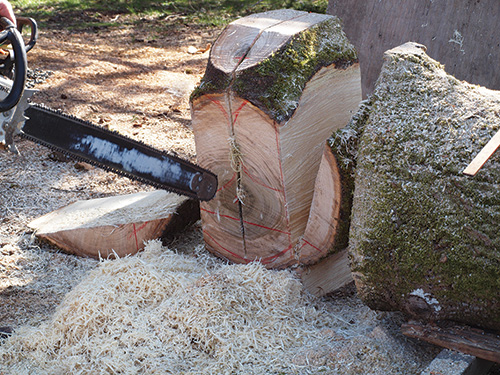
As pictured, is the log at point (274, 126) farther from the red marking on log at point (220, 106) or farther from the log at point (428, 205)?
the log at point (428, 205)

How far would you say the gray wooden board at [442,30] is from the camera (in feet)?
13.9

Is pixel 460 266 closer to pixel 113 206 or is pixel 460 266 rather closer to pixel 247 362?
pixel 247 362

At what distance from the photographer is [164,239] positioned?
3367 millimetres

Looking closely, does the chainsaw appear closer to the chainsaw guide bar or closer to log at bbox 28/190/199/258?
the chainsaw guide bar

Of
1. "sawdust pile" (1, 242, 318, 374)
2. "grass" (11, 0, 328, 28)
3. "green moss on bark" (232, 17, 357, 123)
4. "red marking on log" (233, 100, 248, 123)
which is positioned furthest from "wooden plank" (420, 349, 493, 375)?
"grass" (11, 0, 328, 28)

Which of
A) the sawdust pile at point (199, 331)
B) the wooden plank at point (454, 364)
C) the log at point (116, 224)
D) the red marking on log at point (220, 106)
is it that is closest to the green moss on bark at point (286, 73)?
the red marking on log at point (220, 106)

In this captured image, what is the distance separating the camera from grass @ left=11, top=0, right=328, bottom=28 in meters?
8.33

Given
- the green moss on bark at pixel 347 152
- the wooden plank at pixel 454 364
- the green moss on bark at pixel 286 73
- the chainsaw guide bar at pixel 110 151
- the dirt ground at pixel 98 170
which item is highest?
the green moss on bark at pixel 286 73

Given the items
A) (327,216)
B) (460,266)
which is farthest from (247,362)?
(460,266)

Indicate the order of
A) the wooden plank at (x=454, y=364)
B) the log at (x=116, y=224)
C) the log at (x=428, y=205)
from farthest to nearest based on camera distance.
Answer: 1. the log at (x=116, y=224)
2. the log at (x=428, y=205)
3. the wooden plank at (x=454, y=364)

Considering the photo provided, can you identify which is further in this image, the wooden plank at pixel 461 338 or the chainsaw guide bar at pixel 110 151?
the chainsaw guide bar at pixel 110 151

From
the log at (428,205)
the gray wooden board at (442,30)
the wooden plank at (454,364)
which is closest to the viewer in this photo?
the wooden plank at (454,364)

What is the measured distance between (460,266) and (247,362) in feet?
3.13

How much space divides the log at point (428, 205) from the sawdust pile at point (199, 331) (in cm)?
27
